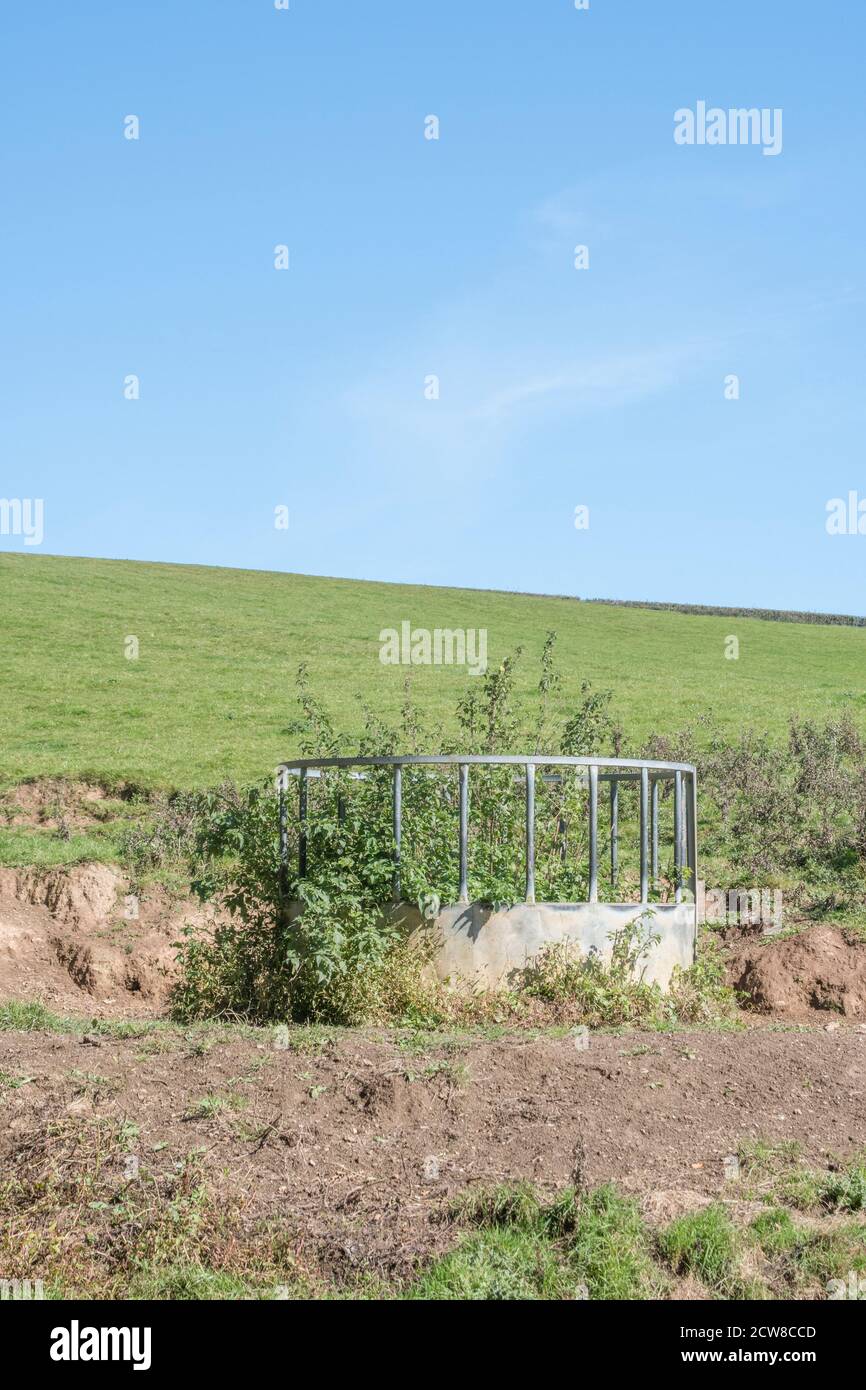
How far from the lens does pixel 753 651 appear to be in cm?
4562

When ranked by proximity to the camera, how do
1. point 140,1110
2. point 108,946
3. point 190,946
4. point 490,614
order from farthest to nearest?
point 490,614 < point 108,946 < point 190,946 < point 140,1110

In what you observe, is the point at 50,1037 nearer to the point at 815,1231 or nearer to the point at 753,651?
the point at 815,1231

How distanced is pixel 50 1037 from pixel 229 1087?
207 cm

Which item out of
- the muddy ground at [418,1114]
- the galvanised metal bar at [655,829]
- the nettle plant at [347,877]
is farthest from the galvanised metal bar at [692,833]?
the muddy ground at [418,1114]

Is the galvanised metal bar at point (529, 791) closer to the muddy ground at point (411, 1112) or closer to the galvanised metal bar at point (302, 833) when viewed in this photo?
the galvanised metal bar at point (302, 833)

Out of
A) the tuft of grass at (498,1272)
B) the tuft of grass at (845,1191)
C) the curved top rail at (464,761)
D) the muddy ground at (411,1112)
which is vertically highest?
the curved top rail at (464,761)

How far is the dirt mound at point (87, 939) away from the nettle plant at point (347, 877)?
6.98ft

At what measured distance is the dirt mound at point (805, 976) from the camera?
453 inches

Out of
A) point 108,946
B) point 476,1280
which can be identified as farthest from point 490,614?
point 476,1280

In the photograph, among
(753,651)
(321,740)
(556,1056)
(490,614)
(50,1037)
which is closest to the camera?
(556,1056)

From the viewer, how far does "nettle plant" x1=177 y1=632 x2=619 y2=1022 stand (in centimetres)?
947

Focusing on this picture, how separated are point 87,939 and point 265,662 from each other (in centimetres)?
2156

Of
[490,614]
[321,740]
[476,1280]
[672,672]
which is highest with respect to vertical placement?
[490,614]

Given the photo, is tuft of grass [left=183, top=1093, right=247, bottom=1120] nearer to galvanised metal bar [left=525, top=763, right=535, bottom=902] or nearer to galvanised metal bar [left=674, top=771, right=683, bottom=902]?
galvanised metal bar [left=525, top=763, right=535, bottom=902]
